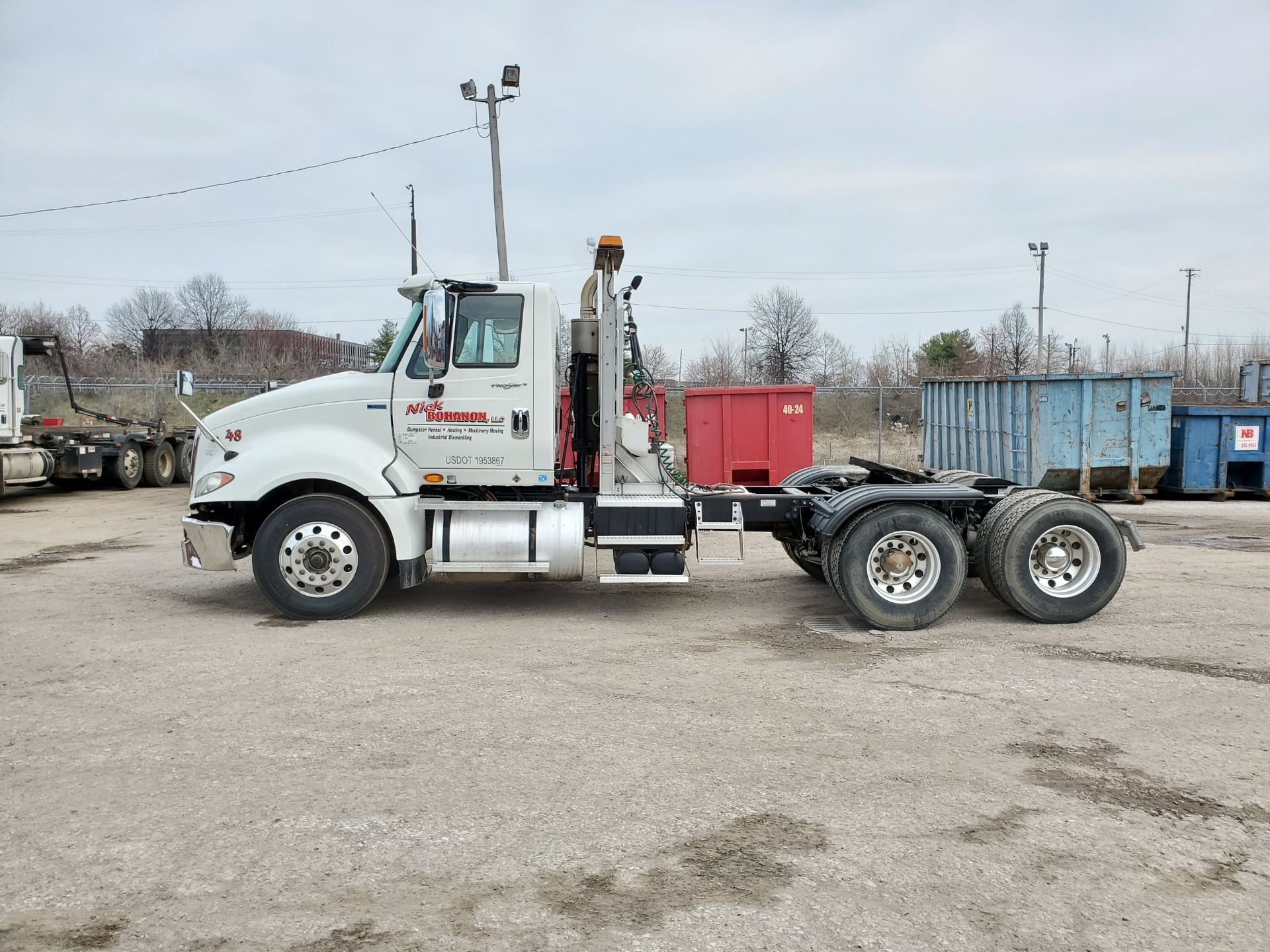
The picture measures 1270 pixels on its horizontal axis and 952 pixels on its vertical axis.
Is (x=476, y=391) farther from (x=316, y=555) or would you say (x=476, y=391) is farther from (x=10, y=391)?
(x=10, y=391)

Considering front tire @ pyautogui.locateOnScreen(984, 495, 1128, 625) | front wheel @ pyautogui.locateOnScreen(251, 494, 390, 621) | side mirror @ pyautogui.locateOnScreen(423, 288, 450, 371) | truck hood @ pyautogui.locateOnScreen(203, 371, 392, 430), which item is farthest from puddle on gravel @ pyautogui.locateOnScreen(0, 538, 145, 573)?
front tire @ pyautogui.locateOnScreen(984, 495, 1128, 625)

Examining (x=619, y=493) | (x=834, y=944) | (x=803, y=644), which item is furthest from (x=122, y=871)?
(x=619, y=493)

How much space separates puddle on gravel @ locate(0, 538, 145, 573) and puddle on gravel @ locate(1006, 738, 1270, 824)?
1040cm

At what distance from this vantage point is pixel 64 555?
11.8m

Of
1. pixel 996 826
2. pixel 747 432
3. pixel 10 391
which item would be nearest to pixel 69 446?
pixel 10 391

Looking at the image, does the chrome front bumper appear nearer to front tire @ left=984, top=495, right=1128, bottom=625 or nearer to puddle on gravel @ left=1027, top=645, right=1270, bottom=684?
front tire @ left=984, top=495, right=1128, bottom=625

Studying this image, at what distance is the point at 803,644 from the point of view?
721 centimetres

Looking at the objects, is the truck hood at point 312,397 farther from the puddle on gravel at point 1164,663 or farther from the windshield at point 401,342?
the puddle on gravel at point 1164,663

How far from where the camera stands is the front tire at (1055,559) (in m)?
7.57

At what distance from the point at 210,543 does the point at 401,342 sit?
89.9 inches

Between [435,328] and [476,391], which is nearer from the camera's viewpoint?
[435,328]

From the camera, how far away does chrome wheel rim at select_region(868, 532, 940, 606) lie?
7574 millimetres

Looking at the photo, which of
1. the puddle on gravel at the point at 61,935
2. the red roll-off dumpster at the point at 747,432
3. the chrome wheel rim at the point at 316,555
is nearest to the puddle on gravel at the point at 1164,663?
the chrome wheel rim at the point at 316,555

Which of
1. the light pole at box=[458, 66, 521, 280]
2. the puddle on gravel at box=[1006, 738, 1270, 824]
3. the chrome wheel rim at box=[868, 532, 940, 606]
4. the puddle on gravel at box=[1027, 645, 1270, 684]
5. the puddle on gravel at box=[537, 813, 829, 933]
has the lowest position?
the puddle on gravel at box=[537, 813, 829, 933]
